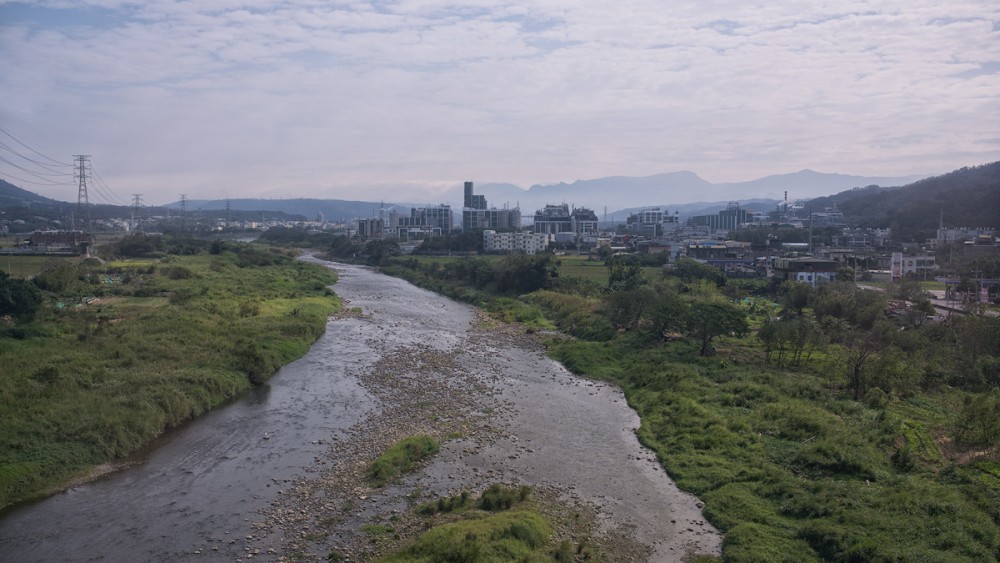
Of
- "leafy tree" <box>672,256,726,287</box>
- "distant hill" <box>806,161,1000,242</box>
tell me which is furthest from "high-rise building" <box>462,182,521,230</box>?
"leafy tree" <box>672,256,726,287</box>

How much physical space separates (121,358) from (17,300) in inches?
206

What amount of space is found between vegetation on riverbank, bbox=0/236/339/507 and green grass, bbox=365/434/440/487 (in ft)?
16.2

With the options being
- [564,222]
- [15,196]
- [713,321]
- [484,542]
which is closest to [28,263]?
[713,321]

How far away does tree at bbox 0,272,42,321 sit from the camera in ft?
59.6

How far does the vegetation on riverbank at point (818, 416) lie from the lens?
8.66 meters

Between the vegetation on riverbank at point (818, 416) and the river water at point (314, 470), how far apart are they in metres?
0.87

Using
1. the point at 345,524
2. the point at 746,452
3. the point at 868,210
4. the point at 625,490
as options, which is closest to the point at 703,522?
the point at 625,490

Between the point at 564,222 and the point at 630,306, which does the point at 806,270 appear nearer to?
the point at 630,306

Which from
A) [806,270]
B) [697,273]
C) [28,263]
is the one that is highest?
[806,270]

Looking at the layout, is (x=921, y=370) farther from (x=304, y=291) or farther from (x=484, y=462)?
(x=304, y=291)

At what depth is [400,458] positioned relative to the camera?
11.7 m

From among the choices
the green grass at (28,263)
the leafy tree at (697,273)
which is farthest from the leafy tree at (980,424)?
the green grass at (28,263)

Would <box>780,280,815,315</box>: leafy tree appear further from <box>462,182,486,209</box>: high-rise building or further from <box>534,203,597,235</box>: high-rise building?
<box>462,182,486,209</box>: high-rise building

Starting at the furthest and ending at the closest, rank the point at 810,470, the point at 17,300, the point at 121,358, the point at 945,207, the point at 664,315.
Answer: the point at 945,207 < the point at 664,315 < the point at 17,300 < the point at 121,358 < the point at 810,470
